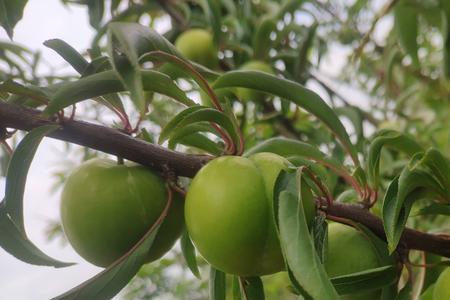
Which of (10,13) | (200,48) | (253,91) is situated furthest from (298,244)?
(200,48)

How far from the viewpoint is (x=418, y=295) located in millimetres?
715

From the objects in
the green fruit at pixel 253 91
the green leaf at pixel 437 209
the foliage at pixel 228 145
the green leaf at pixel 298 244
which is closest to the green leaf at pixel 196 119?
the foliage at pixel 228 145

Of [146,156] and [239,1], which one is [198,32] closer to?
[239,1]

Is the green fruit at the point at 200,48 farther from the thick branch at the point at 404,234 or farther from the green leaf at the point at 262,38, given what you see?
the thick branch at the point at 404,234

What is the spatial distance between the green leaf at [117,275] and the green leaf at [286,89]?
0.15 meters

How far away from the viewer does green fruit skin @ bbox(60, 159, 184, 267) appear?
58 cm

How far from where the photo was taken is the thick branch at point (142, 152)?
56 centimetres

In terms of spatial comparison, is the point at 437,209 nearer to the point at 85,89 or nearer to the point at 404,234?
the point at 404,234

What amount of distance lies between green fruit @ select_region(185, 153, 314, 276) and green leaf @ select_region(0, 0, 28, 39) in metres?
0.35

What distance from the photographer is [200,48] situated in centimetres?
148

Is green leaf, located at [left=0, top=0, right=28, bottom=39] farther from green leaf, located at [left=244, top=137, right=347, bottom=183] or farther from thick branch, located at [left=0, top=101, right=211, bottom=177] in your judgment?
green leaf, located at [left=244, top=137, right=347, bottom=183]

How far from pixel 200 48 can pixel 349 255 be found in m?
0.96

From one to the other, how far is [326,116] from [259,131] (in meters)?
0.79

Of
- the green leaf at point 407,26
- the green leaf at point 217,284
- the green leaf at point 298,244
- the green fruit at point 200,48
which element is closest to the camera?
the green leaf at point 298,244
